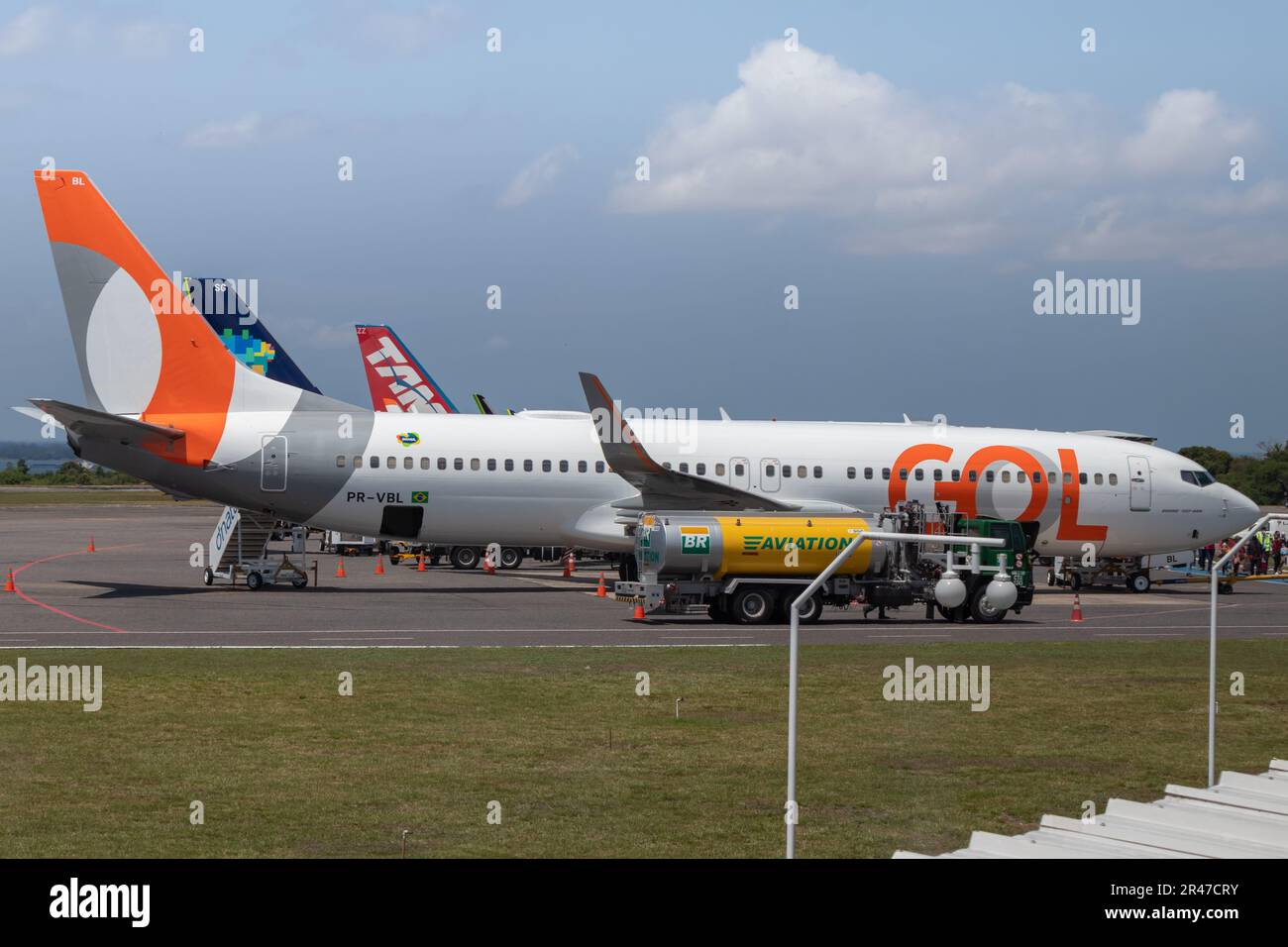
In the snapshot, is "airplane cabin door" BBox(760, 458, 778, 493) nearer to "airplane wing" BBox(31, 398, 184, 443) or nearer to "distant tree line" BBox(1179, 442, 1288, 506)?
"airplane wing" BBox(31, 398, 184, 443)

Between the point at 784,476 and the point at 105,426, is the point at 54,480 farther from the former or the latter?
the point at 784,476

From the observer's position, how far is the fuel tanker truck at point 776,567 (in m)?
35.6

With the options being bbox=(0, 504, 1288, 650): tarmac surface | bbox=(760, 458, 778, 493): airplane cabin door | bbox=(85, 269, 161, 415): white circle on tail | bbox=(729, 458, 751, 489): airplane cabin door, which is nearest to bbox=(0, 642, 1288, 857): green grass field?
bbox=(0, 504, 1288, 650): tarmac surface

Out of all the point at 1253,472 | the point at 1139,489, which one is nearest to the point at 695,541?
the point at 1139,489

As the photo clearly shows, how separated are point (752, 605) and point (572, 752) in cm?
1678

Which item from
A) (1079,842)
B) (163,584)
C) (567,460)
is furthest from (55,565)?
(1079,842)

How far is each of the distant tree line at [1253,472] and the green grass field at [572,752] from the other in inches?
3167

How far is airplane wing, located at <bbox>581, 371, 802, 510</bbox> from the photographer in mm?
41500

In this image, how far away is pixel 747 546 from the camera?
1405 inches

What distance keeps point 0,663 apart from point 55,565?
27.2 metres

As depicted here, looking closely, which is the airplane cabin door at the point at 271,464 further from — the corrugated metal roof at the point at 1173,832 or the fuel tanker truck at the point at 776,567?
the corrugated metal roof at the point at 1173,832

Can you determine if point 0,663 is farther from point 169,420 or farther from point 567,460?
point 567,460

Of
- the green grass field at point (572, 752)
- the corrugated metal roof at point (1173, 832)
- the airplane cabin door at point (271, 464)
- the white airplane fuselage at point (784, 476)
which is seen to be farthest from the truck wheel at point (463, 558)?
the corrugated metal roof at point (1173, 832)
